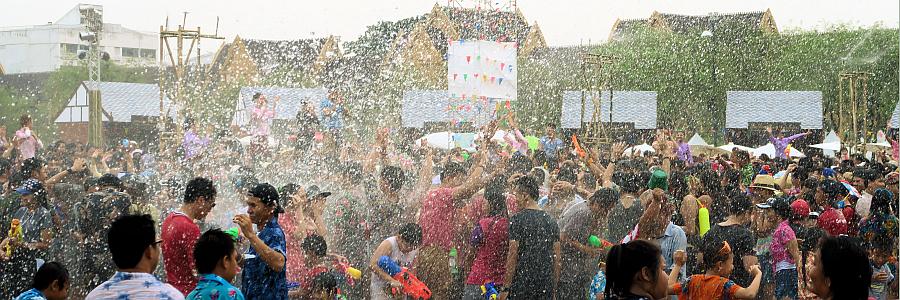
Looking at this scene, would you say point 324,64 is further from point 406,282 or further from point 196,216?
point 196,216

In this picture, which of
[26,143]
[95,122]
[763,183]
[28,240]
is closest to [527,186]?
[28,240]

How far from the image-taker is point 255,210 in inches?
222

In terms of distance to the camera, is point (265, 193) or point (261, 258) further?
point (265, 193)

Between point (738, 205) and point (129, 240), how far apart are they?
4.28 metres

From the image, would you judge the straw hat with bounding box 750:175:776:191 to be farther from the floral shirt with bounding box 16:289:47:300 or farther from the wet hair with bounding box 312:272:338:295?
the floral shirt with bounding box 16:289:47:300

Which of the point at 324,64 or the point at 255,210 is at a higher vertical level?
the point at 324,64

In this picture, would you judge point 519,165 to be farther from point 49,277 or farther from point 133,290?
point 133,290

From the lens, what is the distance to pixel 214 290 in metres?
4.79

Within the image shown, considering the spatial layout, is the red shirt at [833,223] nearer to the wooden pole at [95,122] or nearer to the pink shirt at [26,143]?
the pink shirt at [26,143]

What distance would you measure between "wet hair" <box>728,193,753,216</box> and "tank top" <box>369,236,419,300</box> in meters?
2.25

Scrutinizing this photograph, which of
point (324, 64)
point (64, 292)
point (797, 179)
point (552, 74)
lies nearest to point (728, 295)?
point (64, 292)

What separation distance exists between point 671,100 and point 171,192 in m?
29.3

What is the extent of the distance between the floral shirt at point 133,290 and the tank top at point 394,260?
327 cm

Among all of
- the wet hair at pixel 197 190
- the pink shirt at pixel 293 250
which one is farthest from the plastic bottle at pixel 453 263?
the wet hair at pixel 197 190
